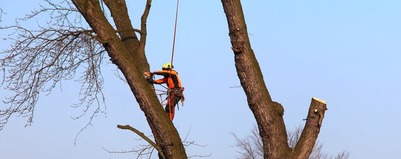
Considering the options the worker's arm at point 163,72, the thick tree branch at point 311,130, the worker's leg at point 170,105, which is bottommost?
the thick tree branch at point 311,130

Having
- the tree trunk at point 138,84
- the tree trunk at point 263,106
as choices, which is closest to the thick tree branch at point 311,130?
the tree trunk at point 263,106

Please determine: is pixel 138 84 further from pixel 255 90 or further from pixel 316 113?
pixel 316 113

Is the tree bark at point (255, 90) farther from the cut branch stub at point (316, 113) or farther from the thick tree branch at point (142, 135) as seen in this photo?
the thick tree branch at point (142, 135)

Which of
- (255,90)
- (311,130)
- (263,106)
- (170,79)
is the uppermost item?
(170,79)

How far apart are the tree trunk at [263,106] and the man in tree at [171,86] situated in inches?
93.5

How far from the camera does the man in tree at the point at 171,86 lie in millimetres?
9739

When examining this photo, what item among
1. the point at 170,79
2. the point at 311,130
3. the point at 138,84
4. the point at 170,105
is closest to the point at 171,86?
the point at 170,79

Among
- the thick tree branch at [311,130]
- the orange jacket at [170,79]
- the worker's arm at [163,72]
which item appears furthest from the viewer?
the orange jacket at [170,79]

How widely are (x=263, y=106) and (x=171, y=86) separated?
8.93ft

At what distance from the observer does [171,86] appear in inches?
387

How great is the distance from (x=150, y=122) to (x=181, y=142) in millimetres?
399

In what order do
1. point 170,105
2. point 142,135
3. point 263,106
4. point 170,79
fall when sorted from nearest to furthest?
1. point 263,106
2. point 142,135
3. point 170,105
4. point 170,79

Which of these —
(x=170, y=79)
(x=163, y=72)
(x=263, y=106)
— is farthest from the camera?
(x=170, y=79)

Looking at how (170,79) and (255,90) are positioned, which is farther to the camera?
(170,79)
